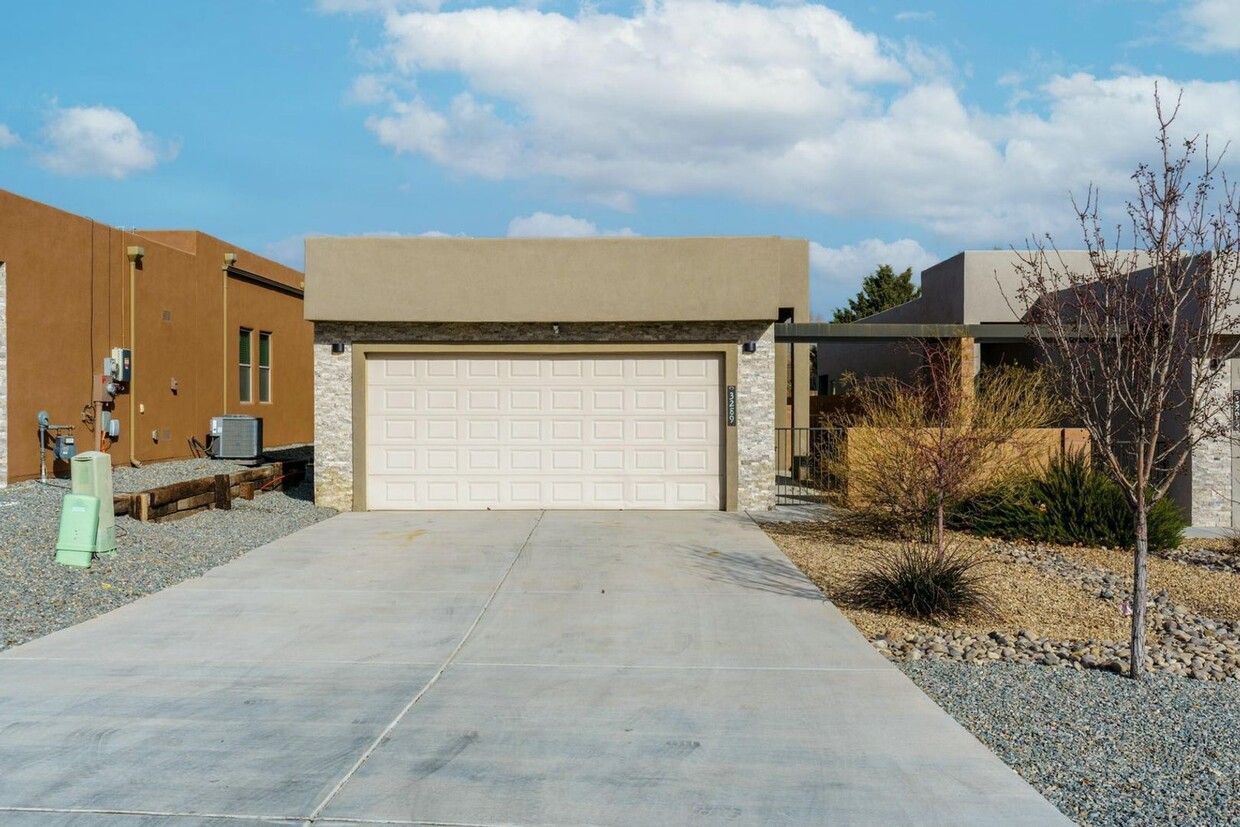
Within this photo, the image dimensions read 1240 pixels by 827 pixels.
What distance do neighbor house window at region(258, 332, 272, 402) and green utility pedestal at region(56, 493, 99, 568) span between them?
1500cm

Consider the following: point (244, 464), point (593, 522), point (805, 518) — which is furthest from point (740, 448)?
point (244, 464)

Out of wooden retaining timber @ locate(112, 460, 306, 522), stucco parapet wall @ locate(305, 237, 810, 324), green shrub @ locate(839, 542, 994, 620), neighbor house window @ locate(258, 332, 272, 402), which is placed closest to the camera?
green shrub @ locate(839, 542, 994, 620)

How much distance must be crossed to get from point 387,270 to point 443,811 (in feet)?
37.6

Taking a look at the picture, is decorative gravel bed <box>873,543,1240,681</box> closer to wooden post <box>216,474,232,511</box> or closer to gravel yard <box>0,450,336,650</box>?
gravel yard <box>0,450,336,650</box>

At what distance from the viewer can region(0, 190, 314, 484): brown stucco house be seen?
1478 centimetres

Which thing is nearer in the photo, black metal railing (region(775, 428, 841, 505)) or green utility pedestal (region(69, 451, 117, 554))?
green utility pedestal (region(69, 451, 117, 554))

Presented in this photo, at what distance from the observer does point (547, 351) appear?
15.4 meters

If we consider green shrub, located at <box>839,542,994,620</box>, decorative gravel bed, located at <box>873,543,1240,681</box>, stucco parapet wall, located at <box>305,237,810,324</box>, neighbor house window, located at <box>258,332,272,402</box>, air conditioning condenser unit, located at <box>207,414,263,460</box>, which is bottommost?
decorative gravel bed, located at <box>873,543,1240,681</box>

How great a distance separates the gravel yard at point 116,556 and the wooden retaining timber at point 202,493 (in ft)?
0.54

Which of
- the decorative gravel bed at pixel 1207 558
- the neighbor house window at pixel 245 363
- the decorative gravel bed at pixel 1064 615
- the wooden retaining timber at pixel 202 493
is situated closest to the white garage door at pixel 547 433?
the wooden retaining timber at pixel 202 493

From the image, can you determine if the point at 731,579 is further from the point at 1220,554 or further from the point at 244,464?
the point at 244,464

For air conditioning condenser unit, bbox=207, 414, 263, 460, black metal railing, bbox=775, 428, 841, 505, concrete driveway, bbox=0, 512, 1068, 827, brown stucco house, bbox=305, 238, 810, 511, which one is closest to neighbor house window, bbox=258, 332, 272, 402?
air conditioning condenser unit, bbox=207, 414, 263, 460

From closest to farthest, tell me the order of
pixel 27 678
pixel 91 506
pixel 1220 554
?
pixel 27 678, pixel 91 506, pixel 1220 554

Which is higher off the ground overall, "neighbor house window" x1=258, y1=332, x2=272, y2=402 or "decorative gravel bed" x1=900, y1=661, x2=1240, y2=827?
"neighbor house window" x1=258, y1=332, x2=272, y2=402
